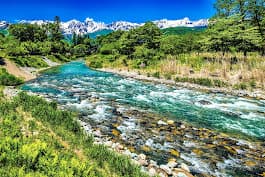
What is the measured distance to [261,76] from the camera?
89.0ft

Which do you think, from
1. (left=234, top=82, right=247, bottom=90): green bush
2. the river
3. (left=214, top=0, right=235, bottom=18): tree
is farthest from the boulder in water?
(left=214, top=0, right=235, bottom=18): tree

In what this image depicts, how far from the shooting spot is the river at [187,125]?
1045 cm

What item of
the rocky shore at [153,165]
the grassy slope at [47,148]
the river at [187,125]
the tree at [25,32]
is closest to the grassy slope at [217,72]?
the river at [187,125]

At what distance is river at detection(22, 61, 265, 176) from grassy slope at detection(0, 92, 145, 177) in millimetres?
2061

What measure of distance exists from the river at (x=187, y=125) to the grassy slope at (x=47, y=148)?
6.76 feet

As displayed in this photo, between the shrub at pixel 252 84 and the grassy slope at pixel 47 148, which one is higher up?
the grassy slope at pixel 47 148

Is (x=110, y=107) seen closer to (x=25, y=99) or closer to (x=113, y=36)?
(x=25, y=99)

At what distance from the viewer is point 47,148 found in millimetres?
7547

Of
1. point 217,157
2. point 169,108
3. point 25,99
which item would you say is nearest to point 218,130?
point 217,157

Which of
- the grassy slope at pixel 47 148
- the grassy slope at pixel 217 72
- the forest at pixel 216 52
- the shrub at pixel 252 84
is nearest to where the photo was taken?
the grassy slope at pixel 47 148

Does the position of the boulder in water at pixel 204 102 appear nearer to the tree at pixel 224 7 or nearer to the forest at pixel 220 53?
the forest at pixel 220 53

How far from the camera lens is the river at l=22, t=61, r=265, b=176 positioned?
34.3 ft

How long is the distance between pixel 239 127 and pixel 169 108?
537cm

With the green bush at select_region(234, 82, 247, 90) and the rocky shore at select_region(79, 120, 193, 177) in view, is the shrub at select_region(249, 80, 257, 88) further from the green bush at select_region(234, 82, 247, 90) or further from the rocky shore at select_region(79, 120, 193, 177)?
the rocky shore at select_region(79, 120, 193, 177)
